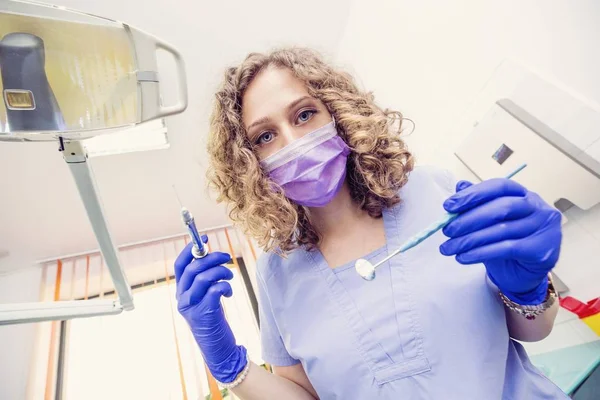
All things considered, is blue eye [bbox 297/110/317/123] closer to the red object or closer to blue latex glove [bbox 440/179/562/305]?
blue latex glove [bbox 440/179/562/305]

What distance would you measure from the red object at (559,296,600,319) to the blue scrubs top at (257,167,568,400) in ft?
1.49

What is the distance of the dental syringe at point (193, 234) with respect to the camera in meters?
0.68

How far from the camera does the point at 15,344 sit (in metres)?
1.95

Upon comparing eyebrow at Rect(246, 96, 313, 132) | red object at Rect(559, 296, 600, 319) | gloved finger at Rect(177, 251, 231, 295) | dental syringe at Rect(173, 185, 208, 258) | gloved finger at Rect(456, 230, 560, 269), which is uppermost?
eyebrow at Rect(246, 96, 313, 132)

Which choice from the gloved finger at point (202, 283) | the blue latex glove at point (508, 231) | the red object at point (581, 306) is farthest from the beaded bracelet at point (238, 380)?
the red object at point (581, 306)

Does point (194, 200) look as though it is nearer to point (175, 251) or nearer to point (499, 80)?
point (175, 251)

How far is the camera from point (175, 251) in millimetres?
2895

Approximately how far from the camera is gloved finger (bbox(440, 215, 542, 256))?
1.91ft

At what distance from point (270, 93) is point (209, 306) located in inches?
27.9

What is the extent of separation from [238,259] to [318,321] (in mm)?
2613

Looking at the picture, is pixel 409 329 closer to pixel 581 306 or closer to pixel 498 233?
pixel 498 233

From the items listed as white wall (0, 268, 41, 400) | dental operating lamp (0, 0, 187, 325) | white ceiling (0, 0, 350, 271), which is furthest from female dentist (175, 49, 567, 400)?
white wall (0, 268, 41, 400)

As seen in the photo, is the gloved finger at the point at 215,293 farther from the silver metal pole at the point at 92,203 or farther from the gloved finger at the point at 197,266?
the silver metal pole at the point at 92,203

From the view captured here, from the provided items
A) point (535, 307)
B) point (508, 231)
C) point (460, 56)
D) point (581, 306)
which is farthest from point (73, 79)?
point (581, 306)
